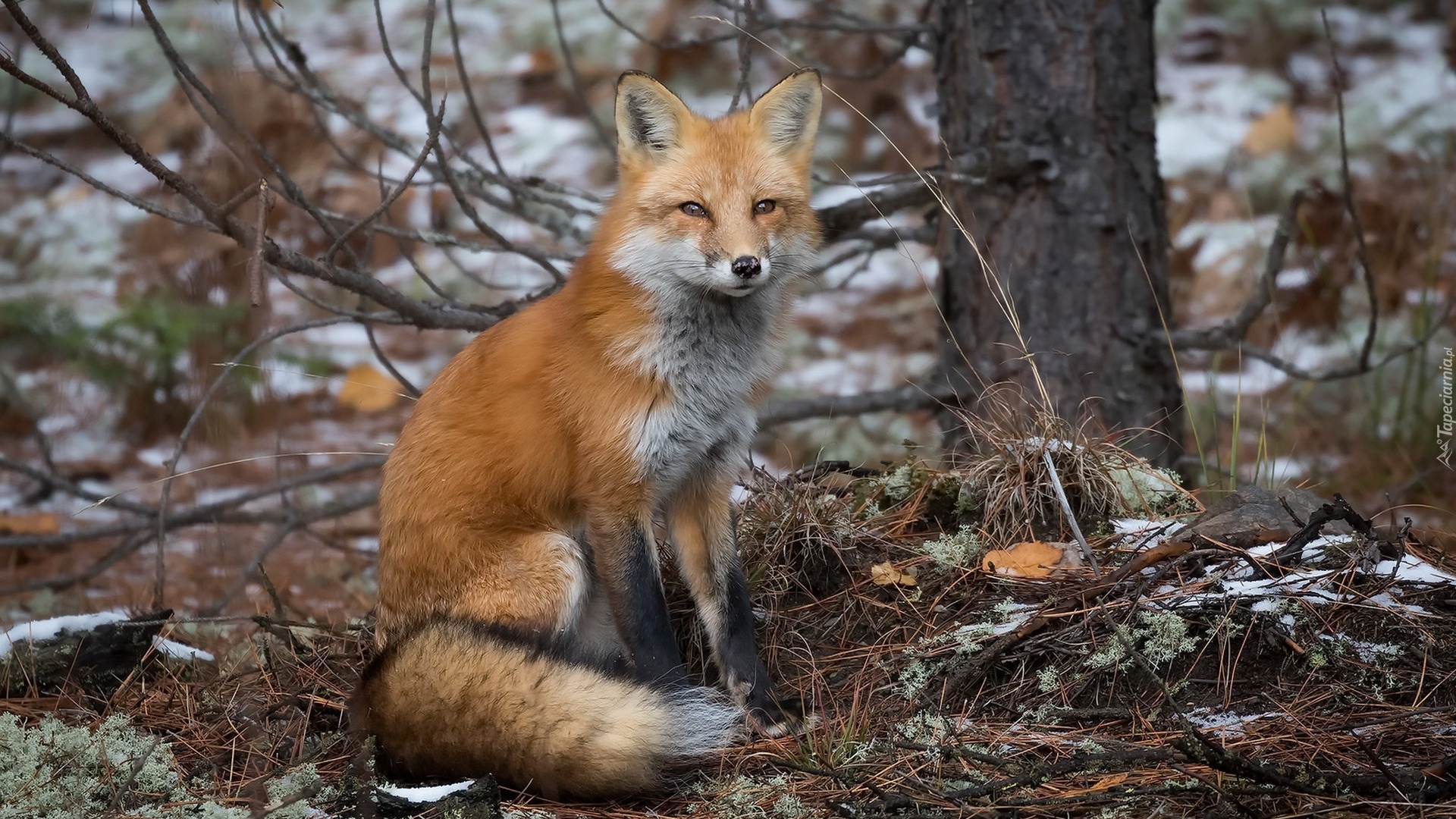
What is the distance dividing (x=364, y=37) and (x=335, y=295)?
153 inches

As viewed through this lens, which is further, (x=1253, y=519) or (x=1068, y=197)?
(x=1068, y=197)

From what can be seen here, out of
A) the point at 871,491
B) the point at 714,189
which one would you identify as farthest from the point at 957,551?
the point at 714,189

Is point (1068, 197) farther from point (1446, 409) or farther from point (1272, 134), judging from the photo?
point (1272, 134)

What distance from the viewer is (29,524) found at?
548cm

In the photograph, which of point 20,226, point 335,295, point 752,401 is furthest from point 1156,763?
point 20,226

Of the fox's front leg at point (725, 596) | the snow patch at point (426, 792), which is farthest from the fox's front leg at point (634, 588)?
the snow patch at point (426, 792)

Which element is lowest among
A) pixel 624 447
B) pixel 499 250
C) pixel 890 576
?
pixel 890 576

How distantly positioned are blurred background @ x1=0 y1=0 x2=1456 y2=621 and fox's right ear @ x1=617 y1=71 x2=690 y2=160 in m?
0.54

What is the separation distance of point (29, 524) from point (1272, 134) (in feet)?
27.3

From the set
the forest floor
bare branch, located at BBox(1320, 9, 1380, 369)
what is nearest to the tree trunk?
the forest floor

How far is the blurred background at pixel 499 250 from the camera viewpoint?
14.3ft

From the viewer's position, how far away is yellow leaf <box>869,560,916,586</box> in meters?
3.08

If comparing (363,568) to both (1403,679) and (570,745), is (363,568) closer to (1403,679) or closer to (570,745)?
(570,745)

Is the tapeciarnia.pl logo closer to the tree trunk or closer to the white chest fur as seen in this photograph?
the tree trunk
